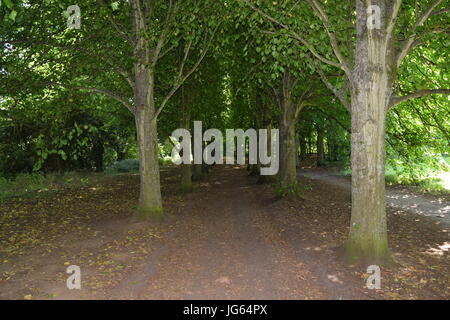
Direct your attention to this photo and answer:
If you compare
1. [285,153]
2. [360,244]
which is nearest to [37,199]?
[285,153]

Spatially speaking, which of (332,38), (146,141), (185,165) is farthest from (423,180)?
(146,141)

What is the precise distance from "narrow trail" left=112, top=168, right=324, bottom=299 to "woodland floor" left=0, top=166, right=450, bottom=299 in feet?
0.06

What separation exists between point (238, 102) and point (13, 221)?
64.9 ft

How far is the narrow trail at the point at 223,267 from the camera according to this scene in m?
6.12

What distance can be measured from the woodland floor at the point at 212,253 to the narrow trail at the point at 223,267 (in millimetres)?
20

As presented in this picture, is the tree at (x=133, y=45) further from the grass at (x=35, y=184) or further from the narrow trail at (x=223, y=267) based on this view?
the grass at (x=35, y=184)

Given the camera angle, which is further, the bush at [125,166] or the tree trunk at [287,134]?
the bush at [125,166]

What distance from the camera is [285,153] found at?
1603 cm

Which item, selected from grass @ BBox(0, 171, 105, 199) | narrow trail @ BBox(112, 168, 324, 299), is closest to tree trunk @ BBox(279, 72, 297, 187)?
narrow trail @ BBox(112, 168, 324, 299)

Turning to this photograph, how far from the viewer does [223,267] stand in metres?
7.42

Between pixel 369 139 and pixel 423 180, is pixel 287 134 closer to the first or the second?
pixel 369 139

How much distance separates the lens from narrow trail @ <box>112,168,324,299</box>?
6121 millimetres

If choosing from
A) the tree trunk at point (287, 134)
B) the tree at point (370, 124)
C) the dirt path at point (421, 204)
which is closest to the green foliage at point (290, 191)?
the tree trunk at point (287, 134)

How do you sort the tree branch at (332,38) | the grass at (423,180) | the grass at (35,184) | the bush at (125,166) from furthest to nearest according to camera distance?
the bush at (125,166), the grass at (35,184), the grass at (423,180), the tree branch at (332,38)
